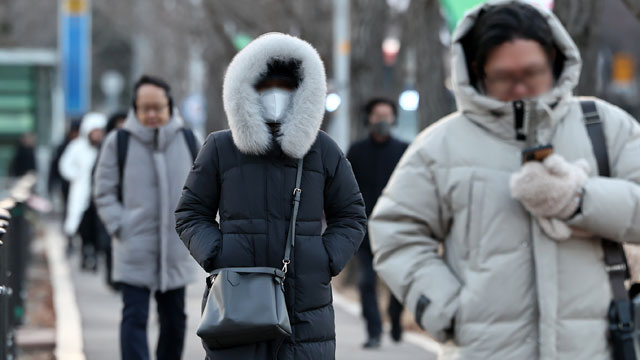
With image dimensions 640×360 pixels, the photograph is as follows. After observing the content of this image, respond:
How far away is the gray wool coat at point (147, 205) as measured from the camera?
7723 millimetres

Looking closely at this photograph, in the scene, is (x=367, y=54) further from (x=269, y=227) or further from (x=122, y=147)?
(x=269, y=227)

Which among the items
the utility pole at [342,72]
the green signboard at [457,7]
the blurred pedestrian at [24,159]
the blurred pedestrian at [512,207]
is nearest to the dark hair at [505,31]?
the blurred pedestrian at [512,207]

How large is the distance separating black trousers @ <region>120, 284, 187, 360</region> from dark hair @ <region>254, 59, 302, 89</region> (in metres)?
2.75

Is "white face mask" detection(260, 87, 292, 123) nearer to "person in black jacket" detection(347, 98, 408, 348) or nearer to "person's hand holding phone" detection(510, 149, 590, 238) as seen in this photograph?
"person's hand holding phone" detection(510, 149, 590, 238)

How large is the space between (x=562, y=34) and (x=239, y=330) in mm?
1639

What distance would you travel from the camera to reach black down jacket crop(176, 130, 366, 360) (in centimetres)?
509

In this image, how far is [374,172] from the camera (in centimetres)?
1054

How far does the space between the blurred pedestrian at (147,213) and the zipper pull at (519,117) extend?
162 inches

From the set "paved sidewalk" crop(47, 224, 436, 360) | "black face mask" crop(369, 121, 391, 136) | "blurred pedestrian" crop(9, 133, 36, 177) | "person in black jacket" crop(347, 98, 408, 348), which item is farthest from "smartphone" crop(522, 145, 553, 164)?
"blurred pedestrian" crop(9, 133, 36, 177)

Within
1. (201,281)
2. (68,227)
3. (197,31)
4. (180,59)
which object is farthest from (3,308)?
(180,59)

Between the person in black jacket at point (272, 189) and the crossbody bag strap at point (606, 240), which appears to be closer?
the crossbody bag strap at point (606, 240)

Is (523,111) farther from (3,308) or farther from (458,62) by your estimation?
(3,308)

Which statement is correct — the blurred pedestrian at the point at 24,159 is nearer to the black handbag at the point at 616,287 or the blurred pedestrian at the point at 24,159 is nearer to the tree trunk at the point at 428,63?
the tree trunk at the point at 428,63

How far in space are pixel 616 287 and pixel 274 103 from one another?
1842mm
